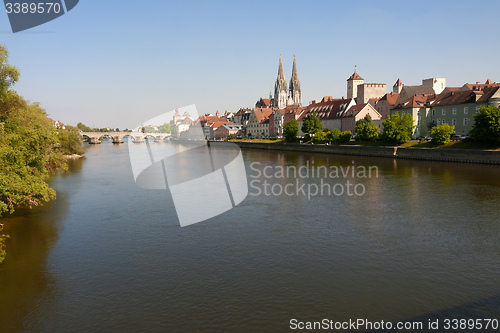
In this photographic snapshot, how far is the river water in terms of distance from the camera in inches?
431

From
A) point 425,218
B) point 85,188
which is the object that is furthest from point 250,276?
point 85,188

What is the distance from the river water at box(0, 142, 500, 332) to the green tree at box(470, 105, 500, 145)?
25338 mm

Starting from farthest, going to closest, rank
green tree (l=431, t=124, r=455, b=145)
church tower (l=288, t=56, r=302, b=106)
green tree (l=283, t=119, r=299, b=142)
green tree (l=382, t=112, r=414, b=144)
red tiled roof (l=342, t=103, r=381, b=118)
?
1. church tower (l=288, t=56, r=302, b=106)
2. green tree (l=283, t=119, r=299, b=142)
3. red tiled roof (l=342, t=103, r=381, b=118)
4. green tree (l=382, t=112, r=414, b=144)
5. green tree (l=431, t=124, r=455, b=145)

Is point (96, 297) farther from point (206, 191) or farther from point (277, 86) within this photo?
point (277, 86)

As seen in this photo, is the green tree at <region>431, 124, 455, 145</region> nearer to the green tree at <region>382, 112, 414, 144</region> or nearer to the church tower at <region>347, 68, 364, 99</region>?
the green tree at <region>382, 112, 414, 144</region>

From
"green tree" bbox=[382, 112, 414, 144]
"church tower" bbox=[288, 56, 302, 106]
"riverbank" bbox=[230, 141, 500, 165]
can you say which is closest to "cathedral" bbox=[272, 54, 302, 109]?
"church tower" bbox=[288, 56, 302, 106]

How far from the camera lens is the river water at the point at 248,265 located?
35.9ft

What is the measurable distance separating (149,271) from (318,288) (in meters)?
6.31

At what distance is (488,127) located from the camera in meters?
46.7

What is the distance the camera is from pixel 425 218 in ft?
69.6

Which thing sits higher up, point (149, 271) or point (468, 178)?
point (149, 271)
